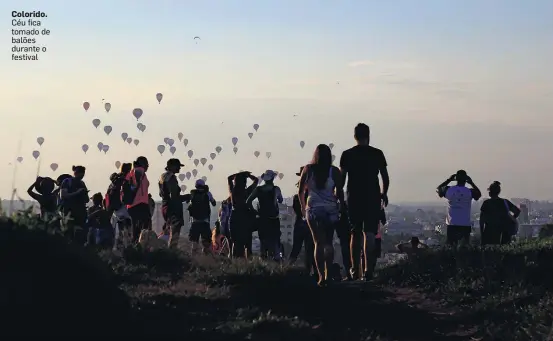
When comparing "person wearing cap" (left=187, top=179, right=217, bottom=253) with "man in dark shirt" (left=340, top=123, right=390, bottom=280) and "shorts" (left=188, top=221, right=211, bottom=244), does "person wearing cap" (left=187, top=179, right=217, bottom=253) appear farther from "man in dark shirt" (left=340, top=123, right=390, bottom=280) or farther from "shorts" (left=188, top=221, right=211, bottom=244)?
"man in dark shirt" (left=340, top=123, right=390, bottom=280)

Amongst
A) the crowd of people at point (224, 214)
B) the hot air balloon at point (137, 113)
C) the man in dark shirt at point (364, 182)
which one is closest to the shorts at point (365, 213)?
the man in dark shirt at point (364, 182)

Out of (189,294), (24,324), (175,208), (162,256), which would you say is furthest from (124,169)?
(24,324)

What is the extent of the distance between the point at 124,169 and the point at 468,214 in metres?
5.50

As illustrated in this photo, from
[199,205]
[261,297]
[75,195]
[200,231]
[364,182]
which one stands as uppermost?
[364,182]

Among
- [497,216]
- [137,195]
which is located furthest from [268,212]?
[497,216]

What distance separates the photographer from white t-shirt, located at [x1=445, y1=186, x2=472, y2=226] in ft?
54.2

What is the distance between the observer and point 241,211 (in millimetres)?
17172

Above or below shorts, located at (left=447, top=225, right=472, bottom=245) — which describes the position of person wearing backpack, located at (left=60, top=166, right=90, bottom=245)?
above

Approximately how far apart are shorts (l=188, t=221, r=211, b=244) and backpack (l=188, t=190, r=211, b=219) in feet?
0.40

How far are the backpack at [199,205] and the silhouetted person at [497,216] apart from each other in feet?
14.6

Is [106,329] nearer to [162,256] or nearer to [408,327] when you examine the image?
[408,327]

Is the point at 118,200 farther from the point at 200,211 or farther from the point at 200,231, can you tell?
the point at 200,231

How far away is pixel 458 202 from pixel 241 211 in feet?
10.9

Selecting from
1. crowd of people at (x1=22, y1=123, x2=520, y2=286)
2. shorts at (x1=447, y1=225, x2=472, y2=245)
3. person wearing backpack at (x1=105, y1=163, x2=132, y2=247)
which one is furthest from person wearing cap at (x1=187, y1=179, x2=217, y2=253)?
shorts at (x1=447, y1=225, x2=472, y2=245)
